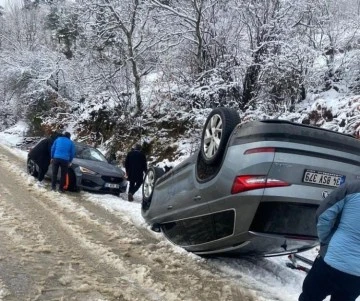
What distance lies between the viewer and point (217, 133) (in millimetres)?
4691

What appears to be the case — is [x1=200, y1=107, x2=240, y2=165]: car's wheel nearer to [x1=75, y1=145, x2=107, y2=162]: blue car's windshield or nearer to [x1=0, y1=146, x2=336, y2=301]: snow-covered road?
[x1=0, y1=146, x2=336, y2=301]: snow-covered road

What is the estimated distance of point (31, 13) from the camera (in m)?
44.9

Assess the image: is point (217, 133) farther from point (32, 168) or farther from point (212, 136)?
point (32, 168)

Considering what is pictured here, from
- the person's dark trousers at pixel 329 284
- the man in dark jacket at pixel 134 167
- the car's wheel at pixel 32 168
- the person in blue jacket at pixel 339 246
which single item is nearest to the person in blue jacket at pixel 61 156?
the man in dark jacket at pixel 134 167

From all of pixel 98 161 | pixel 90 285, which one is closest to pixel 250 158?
pixel 90 285

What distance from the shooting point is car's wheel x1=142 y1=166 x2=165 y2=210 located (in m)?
7.46

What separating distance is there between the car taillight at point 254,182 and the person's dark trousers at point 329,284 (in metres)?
0.87

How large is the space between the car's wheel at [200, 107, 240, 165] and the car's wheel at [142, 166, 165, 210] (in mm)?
2690

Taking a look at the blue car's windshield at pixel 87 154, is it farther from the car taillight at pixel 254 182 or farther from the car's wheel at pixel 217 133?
the car taillight at pixel 254 182

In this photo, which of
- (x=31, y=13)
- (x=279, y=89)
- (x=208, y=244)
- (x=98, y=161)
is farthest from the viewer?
(x=31, y=13)

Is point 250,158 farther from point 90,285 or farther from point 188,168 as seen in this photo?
point 90,285

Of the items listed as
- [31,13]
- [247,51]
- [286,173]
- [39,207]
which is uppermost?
[31,13]

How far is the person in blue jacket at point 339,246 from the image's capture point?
301 cm

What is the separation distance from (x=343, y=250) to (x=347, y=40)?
10730 mm
